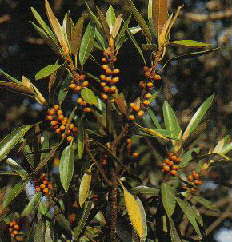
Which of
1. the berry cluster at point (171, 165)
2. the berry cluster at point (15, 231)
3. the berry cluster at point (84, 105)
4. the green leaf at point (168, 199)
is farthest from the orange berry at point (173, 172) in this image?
the berry cluster at point (15, 231)

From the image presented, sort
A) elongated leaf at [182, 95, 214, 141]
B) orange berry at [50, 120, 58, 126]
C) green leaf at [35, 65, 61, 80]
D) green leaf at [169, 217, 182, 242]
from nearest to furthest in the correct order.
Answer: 1. green leaf at [35, 65, 61, 80]
2. orange berry at [50, 120, 58, 126]
3. green leaf at [169, 217, 182, 242]
4. elongated leaf at [182, 95, 214, 141]

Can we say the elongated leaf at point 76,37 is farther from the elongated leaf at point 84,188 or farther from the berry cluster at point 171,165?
the berry cluster at point 171,165

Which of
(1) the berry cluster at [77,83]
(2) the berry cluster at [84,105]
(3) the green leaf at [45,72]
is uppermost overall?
(3) the green leaf at [45,72]

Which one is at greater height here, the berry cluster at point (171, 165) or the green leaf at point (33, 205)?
the berry cluster at point (171, 165)

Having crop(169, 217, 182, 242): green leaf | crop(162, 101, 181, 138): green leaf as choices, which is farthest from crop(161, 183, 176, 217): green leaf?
crop(162, 101, 181, 138): green leaf

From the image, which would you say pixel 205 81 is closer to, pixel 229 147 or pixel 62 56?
pixel 229 147

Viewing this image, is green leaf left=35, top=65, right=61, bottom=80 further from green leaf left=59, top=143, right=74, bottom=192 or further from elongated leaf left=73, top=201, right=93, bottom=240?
elongated leaf left=73, top=201, right=93, bottom=240

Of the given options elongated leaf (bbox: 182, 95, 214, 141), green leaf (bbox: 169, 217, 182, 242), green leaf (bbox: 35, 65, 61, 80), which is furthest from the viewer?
elongated leaf (bbox: 182, 95, 214, 141)
